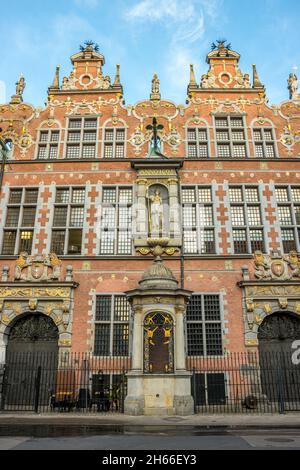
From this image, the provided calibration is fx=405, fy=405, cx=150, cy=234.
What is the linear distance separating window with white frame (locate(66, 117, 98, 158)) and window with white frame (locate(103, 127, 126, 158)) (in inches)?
23.3

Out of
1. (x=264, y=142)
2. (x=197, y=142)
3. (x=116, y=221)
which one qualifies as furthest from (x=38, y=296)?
(x=264, y=142)

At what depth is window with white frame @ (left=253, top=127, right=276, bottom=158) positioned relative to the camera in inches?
903

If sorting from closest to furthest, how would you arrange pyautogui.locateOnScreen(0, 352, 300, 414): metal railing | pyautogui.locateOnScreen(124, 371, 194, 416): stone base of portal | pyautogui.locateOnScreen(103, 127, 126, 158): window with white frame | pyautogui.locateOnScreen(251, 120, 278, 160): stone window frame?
pyautogui.locateOnScreen(124, 371, 194, 416): stone base of portal → pyautogui.locateOnScreen(0, 352, 300, 414): metal railing → pyautogui.locateOnScreen(251, 120, 278, 160): stone window frame → pyautogui.locateOnScreen(103, 127, 126, 158): window with white frame

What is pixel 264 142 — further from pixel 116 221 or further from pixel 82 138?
pixel 82 138

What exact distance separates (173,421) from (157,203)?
1165 centimetres

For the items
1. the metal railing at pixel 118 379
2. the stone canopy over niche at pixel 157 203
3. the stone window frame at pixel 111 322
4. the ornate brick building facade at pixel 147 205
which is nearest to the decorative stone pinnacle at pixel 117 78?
the ornate brick building facade at pixel 147 205

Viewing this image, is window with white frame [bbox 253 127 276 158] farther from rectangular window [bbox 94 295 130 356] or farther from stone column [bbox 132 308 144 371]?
stone column [bbox 132 308 144 371]

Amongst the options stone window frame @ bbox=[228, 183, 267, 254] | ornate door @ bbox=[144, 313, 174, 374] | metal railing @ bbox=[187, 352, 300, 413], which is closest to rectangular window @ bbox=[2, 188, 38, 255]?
ornate door @ bbox=[144, 313, 174, 374]

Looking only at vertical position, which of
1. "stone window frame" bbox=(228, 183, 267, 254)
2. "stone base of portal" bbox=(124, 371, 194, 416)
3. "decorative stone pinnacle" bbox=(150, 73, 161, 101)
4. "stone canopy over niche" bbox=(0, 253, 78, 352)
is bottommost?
"stone base of portal" bbox=(124, 371, 194, 416)

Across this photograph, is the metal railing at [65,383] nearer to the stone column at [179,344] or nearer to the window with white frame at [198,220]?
the stone column at [179,344]

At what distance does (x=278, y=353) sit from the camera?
62.7 feet

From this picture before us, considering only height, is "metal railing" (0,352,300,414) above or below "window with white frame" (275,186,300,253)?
below

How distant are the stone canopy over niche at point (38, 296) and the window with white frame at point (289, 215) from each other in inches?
435
